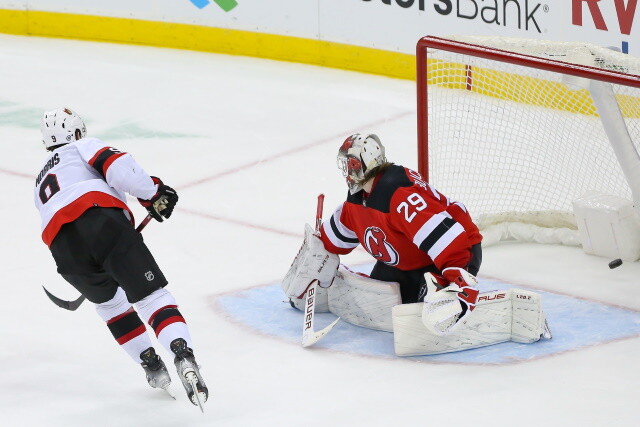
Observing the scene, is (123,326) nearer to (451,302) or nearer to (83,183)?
(83,183)

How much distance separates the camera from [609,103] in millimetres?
4383

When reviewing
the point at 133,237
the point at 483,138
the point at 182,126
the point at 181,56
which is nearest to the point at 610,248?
the point at 483,138

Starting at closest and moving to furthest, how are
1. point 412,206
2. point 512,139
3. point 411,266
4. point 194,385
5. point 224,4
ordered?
point 194,385 < point 412,206 < point 411,266 < point 512,139 < point 224,4

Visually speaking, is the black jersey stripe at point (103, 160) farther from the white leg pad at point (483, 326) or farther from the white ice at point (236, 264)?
the white leg pad at point (483, 326)

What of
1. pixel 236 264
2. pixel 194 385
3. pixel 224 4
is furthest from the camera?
pixel 224 4

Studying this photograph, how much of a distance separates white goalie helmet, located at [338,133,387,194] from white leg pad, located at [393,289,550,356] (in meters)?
0.41

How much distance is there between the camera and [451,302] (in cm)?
360

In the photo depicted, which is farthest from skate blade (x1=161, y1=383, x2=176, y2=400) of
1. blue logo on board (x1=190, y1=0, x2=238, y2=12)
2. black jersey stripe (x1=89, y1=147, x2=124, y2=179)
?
blue logo on board (x1=190, y1=0, x2=238, y2=12)

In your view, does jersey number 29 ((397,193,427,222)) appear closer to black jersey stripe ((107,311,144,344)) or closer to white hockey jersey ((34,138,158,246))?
white hockey jersey ((34,138,158,246))

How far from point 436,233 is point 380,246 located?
257mm

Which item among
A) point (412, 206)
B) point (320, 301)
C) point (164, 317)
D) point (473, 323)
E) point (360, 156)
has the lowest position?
point (320, 301)

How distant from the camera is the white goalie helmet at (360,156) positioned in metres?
3.71

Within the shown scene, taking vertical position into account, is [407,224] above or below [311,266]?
above

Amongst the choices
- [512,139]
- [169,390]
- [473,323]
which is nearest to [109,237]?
[169,390]
